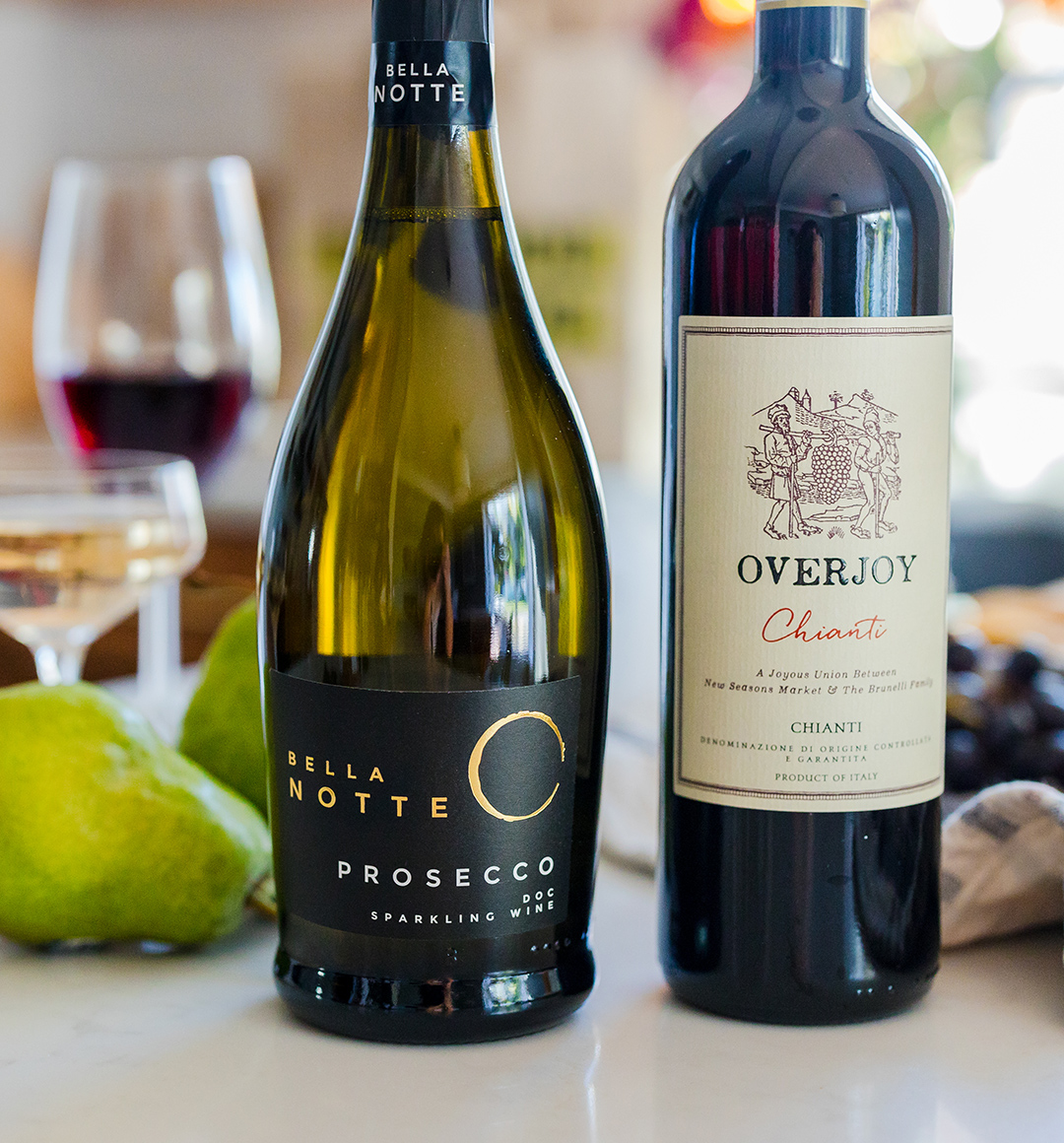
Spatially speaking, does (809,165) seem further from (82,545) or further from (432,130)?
(82,545)

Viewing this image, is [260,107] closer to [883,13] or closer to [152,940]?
[883,13]

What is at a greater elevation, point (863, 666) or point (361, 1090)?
point (863, 666)

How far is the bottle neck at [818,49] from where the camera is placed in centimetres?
51

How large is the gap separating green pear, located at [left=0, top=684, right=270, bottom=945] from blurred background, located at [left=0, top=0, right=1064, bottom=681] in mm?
1086

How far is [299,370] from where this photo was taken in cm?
300

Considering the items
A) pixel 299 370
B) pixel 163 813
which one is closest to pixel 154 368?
pixel 163 813

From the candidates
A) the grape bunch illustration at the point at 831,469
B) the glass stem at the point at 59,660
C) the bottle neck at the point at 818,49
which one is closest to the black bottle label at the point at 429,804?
the grape bunch illustration at the point at 831,469

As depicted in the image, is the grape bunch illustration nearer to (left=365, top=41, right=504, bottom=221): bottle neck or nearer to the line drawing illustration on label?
the line drawing illustration on label

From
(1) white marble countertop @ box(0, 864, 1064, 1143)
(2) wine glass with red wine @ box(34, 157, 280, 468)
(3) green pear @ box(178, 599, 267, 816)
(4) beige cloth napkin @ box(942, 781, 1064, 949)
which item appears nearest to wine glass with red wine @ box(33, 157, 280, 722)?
(2) wine glass with red wine @ box(34, 157, 280, 468)

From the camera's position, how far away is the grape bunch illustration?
495 millimetres

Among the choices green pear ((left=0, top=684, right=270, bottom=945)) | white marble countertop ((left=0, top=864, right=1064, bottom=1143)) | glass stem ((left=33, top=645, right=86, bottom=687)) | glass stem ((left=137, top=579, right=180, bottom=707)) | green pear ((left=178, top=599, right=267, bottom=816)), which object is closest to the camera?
white marble countertop ((left=0, top=864, right=1064, bottom=1143))

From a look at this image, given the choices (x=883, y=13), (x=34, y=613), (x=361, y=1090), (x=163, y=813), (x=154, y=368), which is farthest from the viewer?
(x=883, y=13)

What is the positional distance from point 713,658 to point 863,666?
5 centimetres

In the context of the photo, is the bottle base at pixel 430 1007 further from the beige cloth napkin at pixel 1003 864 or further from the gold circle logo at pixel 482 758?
the beige cloth napkin at pixel 1003 864
